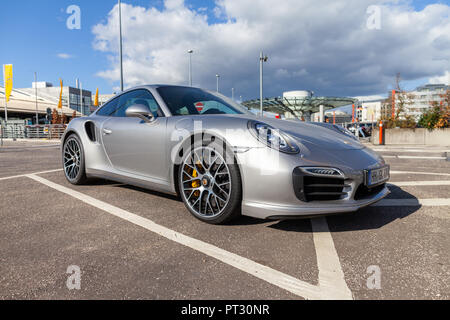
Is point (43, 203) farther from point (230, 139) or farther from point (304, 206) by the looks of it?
point (304, 206)

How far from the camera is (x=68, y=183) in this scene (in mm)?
4297

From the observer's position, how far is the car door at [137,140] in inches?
114

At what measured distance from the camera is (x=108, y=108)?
394 centimetres

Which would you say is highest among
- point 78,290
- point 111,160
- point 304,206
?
point 111,160

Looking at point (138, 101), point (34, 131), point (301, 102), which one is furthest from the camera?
point (301, 102)

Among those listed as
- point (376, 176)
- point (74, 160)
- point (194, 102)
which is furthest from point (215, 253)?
point (74, 160)

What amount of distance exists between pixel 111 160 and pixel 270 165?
2.06 metres

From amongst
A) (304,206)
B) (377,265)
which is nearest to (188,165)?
(304,206)

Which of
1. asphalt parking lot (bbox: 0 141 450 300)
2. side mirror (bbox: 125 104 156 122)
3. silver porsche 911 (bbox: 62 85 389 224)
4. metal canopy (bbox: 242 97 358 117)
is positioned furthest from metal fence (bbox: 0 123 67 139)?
metal canopy (bbox: 242 97 358 117)

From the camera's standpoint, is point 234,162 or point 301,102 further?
point 301,102

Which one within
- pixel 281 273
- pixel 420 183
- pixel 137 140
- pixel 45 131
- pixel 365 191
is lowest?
pixel 281 273

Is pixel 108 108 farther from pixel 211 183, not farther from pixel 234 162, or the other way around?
pixel 234 162

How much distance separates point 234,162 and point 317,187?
617 millimetres

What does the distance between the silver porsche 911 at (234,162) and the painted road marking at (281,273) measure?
0.29 meters
